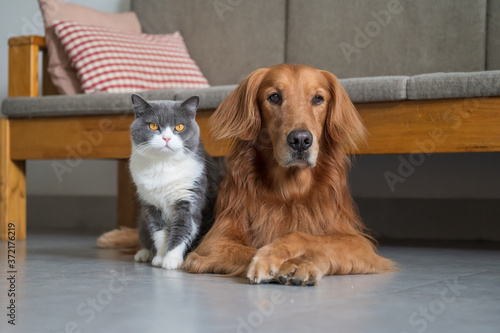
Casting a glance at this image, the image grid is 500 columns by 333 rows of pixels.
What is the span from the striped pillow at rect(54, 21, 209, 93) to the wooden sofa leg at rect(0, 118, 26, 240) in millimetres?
470

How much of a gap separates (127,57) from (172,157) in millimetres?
1296

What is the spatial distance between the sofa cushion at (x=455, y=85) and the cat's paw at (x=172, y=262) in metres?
1.09

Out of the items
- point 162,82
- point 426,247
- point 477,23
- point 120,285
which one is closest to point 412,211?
point 426,247

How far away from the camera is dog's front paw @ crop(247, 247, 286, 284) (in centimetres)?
155

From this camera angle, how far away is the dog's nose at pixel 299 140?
1708 mm

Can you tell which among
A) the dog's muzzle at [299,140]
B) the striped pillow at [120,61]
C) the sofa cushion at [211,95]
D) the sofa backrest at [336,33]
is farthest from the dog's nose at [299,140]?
the sofa backrest at [336,33]

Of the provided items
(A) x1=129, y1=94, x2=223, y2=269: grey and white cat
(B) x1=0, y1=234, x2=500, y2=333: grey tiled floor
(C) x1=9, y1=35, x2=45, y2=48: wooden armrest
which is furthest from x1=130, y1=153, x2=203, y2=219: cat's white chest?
(C) x1=9, y1=35, x2=45, y2=48: wooden armrest

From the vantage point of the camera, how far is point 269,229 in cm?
188

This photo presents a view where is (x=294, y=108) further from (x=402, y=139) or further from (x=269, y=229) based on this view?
(x=402, y=139)

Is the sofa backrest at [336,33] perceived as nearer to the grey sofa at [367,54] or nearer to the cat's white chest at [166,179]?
the grey sofa at [367,54]

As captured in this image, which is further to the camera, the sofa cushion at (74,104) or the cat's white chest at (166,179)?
the sofa cushion at (74,104)

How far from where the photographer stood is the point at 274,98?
186 cm

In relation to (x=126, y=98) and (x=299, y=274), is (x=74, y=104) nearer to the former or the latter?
(x=126, y=98)

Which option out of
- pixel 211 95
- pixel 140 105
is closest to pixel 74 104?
pixel 211 95
